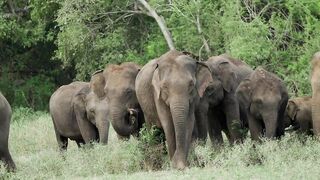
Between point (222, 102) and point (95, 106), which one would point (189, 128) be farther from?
point (95, 106)

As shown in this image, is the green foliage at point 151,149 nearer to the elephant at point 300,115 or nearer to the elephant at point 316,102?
the elephant at point 316,102

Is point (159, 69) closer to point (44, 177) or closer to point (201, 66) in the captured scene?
point (201, 66)

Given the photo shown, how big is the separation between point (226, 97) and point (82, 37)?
12.3 m

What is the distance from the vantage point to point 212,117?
15.0 meters

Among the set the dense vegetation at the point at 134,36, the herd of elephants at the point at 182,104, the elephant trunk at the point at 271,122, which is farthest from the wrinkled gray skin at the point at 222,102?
the dense vegetation at the point at 134,36

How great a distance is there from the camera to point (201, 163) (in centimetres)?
1215

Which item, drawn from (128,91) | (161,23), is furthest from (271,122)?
(161,23)

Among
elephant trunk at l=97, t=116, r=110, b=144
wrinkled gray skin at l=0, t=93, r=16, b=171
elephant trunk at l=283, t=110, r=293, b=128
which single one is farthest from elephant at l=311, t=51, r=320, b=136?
wrinkled gray skin at l=0, t=93, r=16, b=171

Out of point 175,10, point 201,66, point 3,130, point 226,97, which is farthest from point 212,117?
point 175,10

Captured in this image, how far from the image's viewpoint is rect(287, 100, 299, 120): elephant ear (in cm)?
1567

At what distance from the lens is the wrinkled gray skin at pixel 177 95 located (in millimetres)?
Answer: 11625

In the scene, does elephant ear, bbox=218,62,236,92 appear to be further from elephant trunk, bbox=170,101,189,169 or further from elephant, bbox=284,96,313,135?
elephant trunk, bbox=170,101,189,169

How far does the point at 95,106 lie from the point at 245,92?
2780mm

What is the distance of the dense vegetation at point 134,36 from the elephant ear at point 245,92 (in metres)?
6.21
